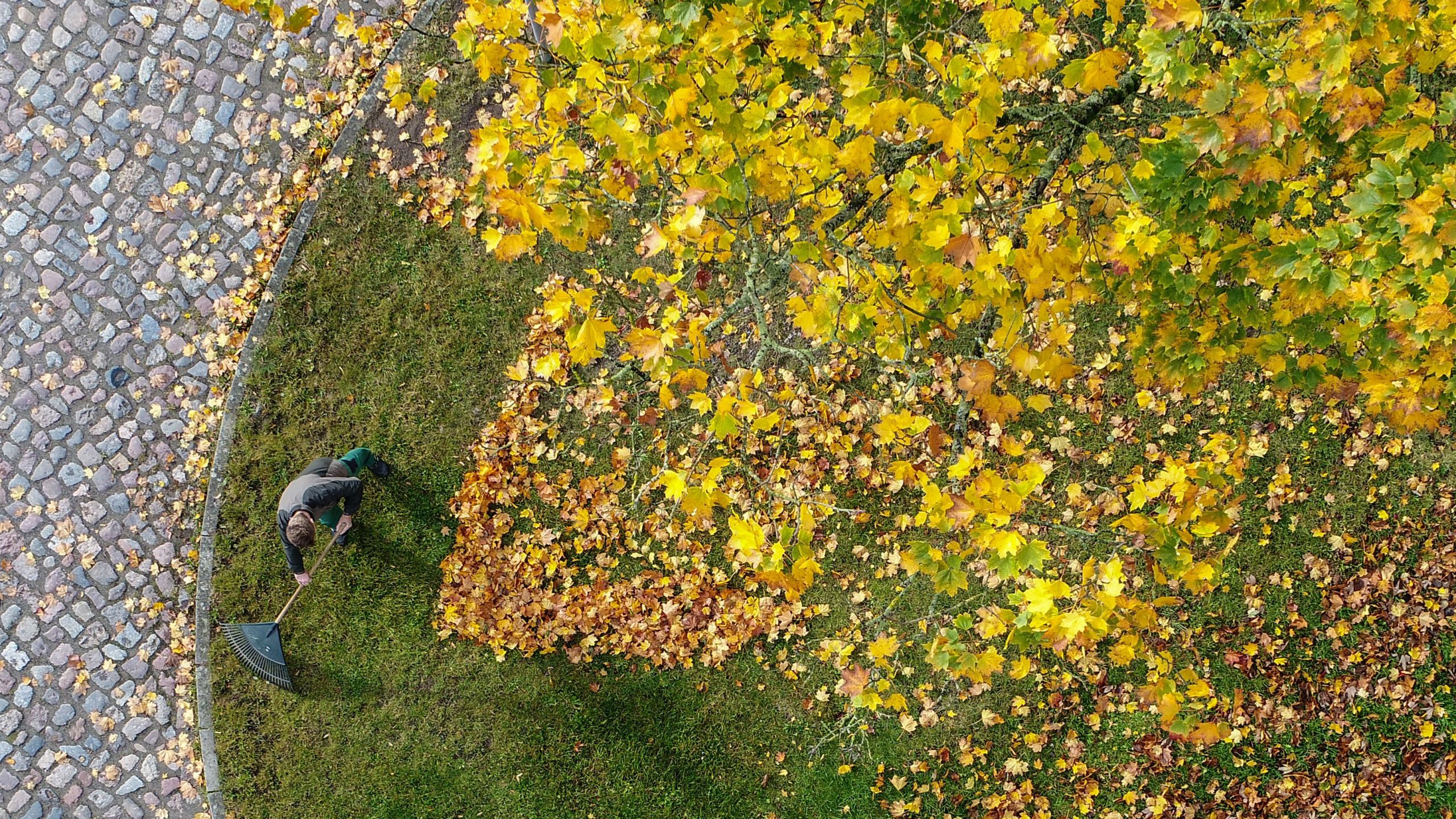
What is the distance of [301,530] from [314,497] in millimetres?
214

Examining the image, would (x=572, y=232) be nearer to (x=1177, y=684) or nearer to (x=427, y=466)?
(x=427, y=466)

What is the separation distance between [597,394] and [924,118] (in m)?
3.74

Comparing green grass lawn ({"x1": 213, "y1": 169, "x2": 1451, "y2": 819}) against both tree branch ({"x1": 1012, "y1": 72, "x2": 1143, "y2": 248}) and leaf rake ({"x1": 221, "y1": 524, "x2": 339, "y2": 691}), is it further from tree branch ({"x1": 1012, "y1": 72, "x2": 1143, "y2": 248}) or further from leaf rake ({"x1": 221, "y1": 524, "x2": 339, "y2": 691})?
tree branch ({"x1": 1012, "y1": 72, "x2": 1143, "y2": 248})

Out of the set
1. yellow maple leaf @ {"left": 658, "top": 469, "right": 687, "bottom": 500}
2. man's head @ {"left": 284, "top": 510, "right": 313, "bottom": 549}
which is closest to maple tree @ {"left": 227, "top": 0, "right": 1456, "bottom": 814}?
yellow maple leaf @ {"left": 658, "top": 469, "right": 687, "bottom": 500}

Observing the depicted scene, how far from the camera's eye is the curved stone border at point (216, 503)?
595 centimetres

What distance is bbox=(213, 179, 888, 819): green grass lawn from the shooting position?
595 cm

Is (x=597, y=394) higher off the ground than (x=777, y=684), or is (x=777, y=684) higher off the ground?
(x=597, y=394)

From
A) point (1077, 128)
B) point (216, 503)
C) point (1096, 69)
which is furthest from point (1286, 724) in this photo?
point (216, 503)

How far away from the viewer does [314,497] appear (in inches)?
202

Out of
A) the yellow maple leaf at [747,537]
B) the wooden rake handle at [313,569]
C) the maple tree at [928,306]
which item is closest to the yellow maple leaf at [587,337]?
the maple tree at [928,306]

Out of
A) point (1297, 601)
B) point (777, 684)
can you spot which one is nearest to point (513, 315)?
point (777, 684)

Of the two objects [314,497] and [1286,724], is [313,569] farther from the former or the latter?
[1286,724]

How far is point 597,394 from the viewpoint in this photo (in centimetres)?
600

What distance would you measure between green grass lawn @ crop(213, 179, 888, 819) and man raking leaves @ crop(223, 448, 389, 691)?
0.13 metres
